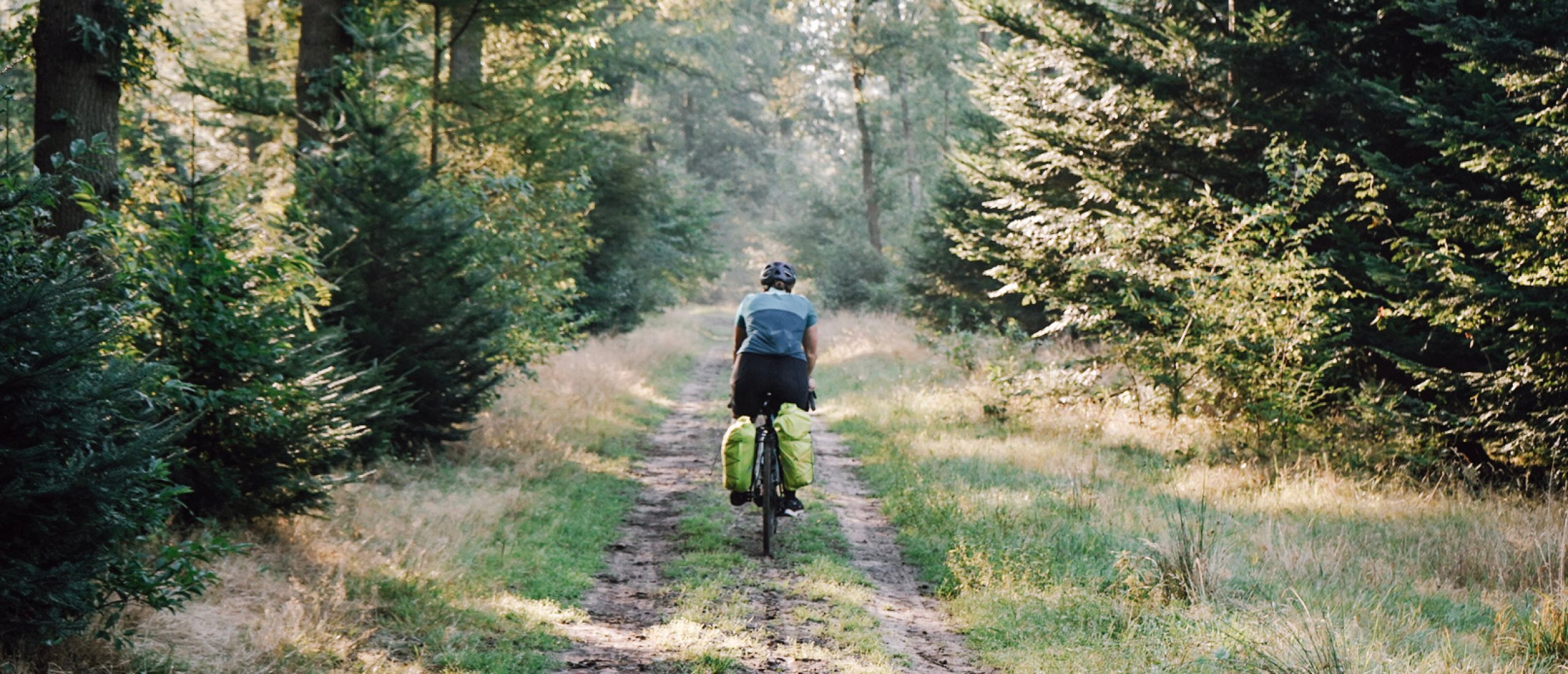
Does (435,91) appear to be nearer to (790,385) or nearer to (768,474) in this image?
(790,385)

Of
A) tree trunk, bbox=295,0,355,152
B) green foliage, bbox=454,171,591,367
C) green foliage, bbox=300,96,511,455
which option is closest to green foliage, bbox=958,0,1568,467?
green foliage, bbox=454,171,591,367

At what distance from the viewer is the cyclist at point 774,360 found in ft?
25.6

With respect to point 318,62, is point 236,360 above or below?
below

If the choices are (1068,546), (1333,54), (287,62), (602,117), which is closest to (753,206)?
(602,117)

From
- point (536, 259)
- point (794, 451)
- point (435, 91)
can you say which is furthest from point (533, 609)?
point (435, 91)

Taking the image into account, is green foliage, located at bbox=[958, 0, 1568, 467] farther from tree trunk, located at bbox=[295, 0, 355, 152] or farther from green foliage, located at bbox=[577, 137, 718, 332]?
green foliage, located at bbox=[577, 137, 718, 332]

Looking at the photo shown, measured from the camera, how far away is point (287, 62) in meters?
13.8

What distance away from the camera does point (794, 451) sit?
755 cm

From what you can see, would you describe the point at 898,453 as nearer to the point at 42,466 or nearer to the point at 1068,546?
the point at 1068,546

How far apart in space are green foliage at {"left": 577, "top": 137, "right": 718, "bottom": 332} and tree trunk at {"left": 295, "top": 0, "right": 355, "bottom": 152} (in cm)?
955

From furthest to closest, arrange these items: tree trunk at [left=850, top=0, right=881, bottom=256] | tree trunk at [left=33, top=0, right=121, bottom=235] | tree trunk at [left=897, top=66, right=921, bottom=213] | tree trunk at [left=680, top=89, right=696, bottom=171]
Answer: tree trunk at [left=680, top=89, right=696, bottom=171], tree trunk at [left=897, top=66, right=921, bottom=213], tree trunk at [left=850, top=0, right=881, bottom=256], tree trunk at [left=33, top=0, right=121, bottom=235]

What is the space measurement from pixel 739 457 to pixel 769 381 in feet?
2.37

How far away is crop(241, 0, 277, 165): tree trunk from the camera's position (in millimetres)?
13445

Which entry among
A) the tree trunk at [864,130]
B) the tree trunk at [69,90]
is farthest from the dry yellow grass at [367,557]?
the tree trunk at [864,130]
